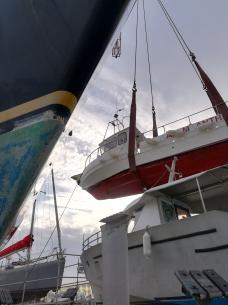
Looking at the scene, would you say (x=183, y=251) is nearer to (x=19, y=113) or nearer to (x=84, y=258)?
(x=84, y=258)

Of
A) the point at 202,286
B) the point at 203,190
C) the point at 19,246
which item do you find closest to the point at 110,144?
the point at 203,190

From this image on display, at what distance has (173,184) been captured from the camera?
28.7ft

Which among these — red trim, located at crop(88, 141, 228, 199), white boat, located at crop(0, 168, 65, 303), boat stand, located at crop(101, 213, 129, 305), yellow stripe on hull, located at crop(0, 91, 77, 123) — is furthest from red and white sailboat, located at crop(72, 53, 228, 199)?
yellow stripe on hull, located at crop(0, 91, 77, 123)

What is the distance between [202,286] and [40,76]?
8.75ft

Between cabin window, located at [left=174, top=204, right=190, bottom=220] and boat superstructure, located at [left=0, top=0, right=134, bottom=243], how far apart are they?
24.5ft

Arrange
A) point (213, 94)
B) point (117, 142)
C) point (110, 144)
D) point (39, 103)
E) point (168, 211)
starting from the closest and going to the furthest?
point (39, 103)
point (168, 211)
point (213, 94)
point (117, 142)
point (110, 144)

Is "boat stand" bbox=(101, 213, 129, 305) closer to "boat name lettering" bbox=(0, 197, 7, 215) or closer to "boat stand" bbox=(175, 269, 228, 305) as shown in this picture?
"boat stand" bbox=(175, 269, 228, 305)

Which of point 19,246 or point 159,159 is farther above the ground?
point 159,159

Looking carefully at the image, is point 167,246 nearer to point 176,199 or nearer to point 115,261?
point 176,199

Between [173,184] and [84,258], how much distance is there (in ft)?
13.1

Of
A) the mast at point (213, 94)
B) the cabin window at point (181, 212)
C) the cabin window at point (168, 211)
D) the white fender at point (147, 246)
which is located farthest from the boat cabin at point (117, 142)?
the white fender at point (147, 246)

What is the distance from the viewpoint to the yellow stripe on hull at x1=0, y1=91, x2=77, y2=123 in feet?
10.6

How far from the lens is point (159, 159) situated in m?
13.6

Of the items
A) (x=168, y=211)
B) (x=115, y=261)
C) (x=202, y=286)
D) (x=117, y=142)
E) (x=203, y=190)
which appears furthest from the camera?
(x=117, y=142)
